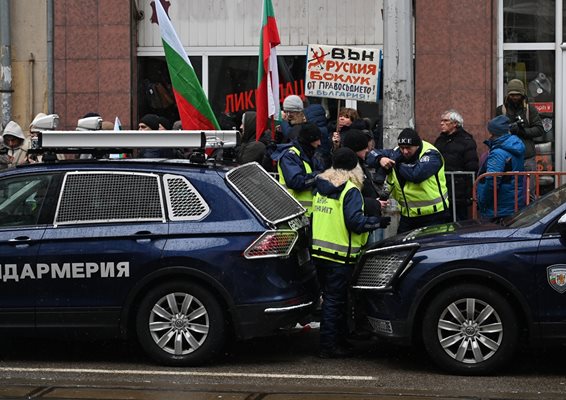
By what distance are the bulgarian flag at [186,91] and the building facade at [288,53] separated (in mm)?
3856

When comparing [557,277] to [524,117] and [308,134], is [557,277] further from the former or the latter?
[524,117]

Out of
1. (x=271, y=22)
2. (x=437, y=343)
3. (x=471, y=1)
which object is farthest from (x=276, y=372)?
(x=471, y=1)

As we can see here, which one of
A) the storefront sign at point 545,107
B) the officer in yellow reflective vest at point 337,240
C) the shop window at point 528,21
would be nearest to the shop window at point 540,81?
the storefront sign at point 545,107

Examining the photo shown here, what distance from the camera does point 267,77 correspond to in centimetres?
1212

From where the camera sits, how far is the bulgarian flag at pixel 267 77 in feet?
39.2

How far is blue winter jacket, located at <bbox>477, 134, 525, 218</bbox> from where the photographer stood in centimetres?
1136

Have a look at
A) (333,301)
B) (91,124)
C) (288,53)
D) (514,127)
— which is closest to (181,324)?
(333,301)

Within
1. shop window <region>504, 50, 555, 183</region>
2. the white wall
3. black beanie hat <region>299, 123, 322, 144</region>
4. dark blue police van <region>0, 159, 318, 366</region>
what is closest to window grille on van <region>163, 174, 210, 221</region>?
dark blue police van <region>0, 159, 318, 366</region>

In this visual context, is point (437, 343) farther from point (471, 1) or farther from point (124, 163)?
point (471, 1)

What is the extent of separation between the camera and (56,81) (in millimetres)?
15500

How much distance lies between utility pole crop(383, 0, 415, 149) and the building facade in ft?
12.6

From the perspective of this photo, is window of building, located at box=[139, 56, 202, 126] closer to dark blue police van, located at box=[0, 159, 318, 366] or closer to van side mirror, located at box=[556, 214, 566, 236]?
dark blue police van, located at box=[0, 159, 318, 366]

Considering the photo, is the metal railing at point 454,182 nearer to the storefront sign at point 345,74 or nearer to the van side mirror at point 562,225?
the storefront sign at point 345,74

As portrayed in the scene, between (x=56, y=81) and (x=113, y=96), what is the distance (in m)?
0.85
